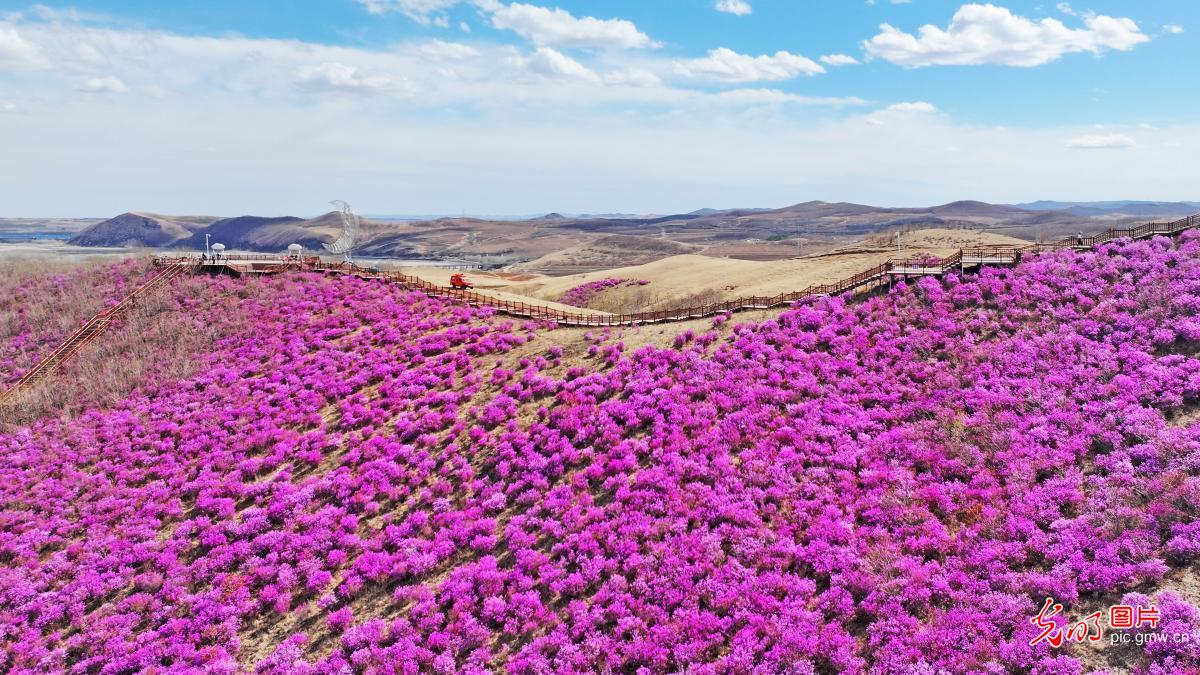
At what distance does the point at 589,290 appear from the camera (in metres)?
71.6

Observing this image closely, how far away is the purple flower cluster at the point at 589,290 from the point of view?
225 ft

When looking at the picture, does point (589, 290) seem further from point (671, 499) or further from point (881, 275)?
point (671, 499)

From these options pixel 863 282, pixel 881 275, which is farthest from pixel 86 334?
pixel 881 275

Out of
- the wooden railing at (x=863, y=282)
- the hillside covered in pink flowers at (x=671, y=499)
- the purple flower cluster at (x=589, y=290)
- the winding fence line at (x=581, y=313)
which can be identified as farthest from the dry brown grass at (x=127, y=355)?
the purple flower cluster at (x=589, y=290)

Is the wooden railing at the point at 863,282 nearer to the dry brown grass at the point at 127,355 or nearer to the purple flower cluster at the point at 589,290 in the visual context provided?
the dry brown grass at the point at 127,355

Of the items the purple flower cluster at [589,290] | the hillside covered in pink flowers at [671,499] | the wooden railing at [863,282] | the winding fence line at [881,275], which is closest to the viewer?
the hillside covered in pink flowers at [671,499]

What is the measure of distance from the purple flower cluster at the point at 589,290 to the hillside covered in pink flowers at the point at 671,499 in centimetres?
3037

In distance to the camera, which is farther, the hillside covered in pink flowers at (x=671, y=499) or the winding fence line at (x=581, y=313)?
the winding fence line at (x=581, y=313)

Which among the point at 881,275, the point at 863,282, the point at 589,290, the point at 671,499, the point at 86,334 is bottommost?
the point at 671,499

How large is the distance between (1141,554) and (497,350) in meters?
30.7

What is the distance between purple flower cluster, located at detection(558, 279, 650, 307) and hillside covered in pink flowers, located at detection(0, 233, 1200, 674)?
1196 inches

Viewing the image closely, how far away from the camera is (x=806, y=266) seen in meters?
68.8

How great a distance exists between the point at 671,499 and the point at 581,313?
82.3 ft

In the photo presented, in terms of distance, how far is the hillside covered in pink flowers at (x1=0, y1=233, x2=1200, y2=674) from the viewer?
56.2ft
